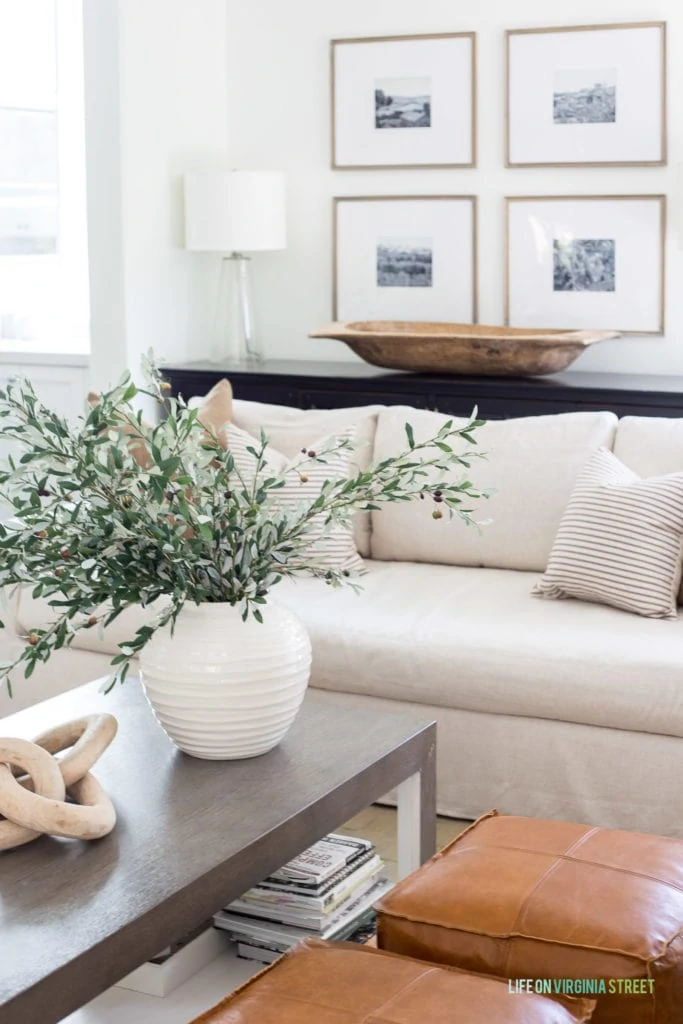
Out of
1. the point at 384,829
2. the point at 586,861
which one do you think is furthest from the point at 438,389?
the point at 586,861

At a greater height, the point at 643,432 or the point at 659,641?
the point at 643,432

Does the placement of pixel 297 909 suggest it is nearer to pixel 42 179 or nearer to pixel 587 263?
pixel 587 263

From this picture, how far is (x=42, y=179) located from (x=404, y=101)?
5.35ft

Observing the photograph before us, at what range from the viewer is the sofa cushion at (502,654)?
2.81m

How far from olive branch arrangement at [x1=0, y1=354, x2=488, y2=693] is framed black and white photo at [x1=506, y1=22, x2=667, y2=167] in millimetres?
2952

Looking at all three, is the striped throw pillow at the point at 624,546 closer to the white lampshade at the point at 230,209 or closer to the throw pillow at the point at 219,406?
the throw pillow at the point at 219,406

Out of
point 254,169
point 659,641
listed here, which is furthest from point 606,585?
point 254,169

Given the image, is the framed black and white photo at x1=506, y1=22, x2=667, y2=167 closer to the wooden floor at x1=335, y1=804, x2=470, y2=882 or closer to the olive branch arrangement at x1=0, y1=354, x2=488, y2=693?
the wooden floor at x1=335, y1=804, x2=470, y2=882

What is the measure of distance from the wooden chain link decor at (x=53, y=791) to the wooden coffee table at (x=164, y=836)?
4cm

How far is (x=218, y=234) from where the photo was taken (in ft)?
15.9

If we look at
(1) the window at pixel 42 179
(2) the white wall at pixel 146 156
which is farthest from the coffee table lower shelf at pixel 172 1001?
(1) the window at pixel 42 179

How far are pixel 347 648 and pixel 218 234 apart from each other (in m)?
2.25

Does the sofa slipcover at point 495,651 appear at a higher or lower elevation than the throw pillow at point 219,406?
lower

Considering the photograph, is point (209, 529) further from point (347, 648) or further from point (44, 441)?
point (347, 648)
